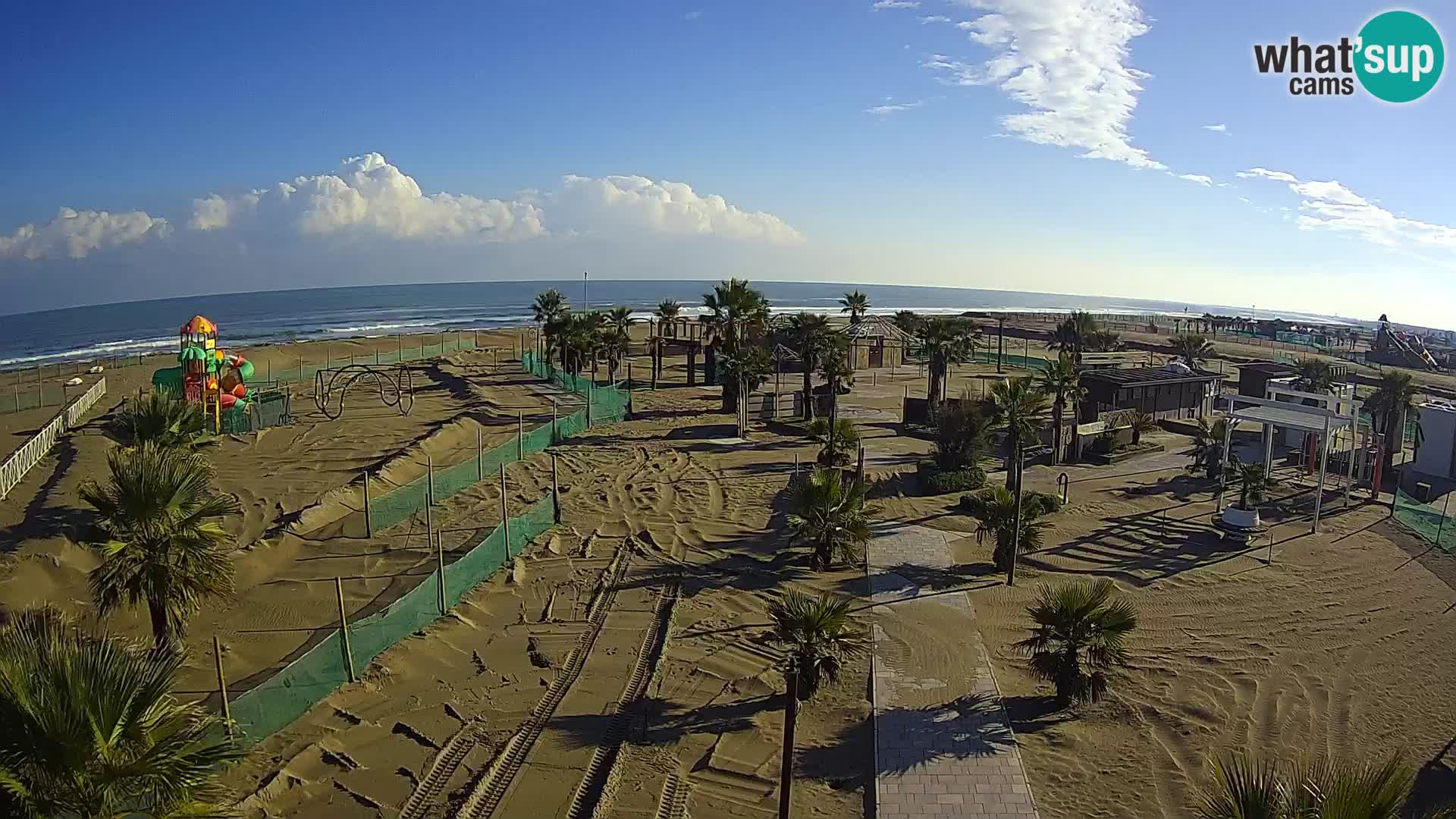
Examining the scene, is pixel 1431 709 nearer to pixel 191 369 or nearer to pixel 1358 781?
pixel 1358 781

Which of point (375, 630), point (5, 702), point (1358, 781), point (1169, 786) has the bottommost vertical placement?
point (1169, 786)

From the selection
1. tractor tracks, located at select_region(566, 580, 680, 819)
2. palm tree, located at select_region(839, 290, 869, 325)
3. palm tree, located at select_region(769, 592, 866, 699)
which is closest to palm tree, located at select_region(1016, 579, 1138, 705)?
palm tree, located at select_region(769, 592, 866, 699)

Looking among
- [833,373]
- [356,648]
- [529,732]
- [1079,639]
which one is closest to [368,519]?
[356,648]

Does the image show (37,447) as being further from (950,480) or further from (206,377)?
(950,480)

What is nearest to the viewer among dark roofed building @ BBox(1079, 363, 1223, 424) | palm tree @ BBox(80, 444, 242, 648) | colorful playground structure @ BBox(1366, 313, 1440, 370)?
palm tree @ BBox(80, 444, 242, 648)

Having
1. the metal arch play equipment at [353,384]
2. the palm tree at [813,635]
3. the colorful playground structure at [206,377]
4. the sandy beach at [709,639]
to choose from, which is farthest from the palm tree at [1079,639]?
the colorful playground structure at [206,377]

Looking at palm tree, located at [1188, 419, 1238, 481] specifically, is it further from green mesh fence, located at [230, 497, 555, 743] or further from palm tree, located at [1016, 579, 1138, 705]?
green mesh fence, located at [230, 497, 555, 743]

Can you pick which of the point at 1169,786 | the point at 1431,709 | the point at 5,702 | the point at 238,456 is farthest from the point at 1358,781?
the point at 238,456

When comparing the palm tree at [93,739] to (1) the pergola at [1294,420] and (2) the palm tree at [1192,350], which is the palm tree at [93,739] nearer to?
(1) the pergola at [1294,420]
